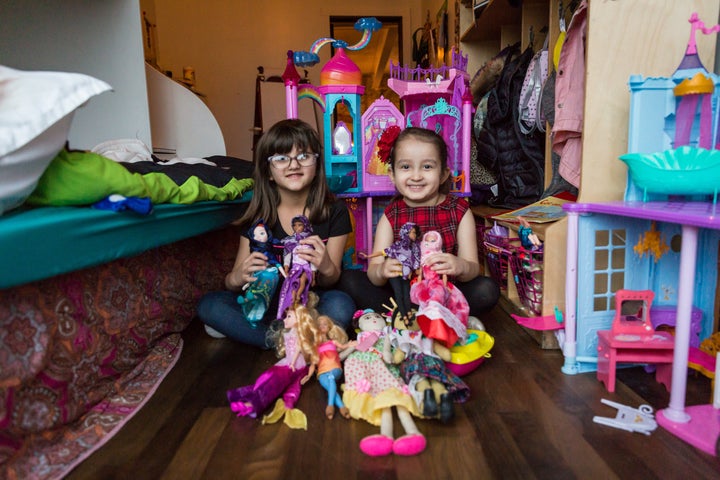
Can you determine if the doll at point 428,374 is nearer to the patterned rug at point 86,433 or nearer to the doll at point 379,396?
the doll at point 379,396

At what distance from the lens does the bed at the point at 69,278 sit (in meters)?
0.82

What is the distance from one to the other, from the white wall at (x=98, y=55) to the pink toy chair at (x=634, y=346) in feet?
6.30

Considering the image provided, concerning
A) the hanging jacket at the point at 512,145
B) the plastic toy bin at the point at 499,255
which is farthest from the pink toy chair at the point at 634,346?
the hanging jacket at the point at 512,145

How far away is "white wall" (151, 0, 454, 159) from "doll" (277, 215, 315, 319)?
13.2ft

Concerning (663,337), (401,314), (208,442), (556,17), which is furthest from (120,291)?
(556,17)

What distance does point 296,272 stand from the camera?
1442 mm

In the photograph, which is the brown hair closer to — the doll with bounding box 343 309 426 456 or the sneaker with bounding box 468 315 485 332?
the sneaker with bounding box 468 315 485 332

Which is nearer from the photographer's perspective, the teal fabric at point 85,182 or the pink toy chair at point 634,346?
the teal fabric at point 85,182

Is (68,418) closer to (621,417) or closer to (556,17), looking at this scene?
(621,417)

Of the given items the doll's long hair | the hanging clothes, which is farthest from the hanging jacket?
the doll's long hair

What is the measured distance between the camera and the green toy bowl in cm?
108

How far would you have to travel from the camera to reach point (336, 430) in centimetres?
108

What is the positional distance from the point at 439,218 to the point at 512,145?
0.98m

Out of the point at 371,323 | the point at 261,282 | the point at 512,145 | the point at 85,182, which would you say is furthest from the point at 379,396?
the point at 512,145
